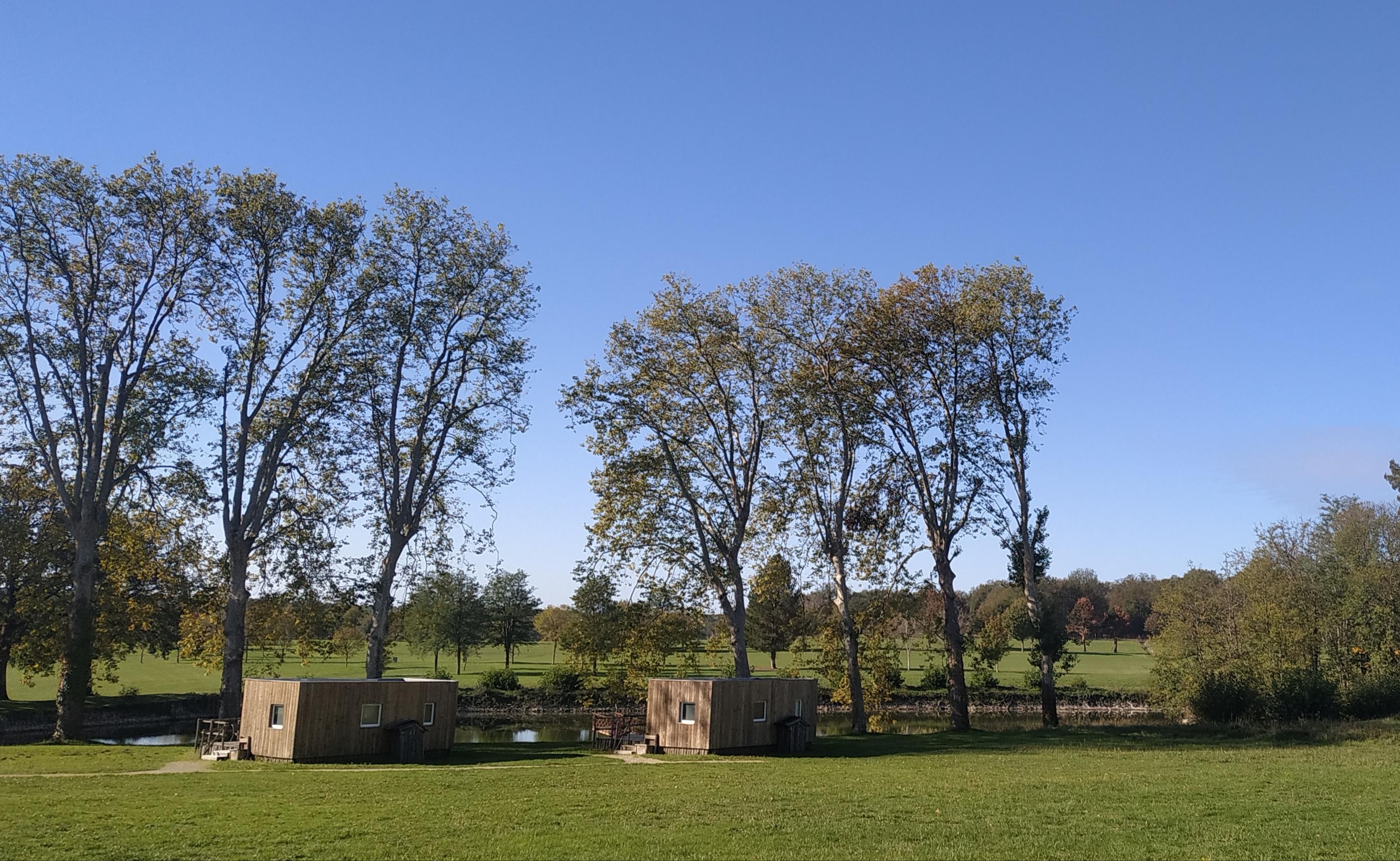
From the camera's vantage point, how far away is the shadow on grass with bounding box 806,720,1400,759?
87.8 feet

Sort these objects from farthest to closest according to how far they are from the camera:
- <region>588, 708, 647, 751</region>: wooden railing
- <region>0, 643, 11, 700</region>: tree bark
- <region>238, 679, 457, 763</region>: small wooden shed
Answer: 1. <region>0, 643, 11, 700</region>: tree bark
2. <region>588, 708, 647, 751</region>: wooden railing
3. <region>238, 679, 457, 763</region>: small wooden shed

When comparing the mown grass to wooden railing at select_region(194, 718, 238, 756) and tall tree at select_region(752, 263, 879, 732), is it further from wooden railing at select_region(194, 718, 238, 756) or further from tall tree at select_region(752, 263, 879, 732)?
tall tree at select_region(752, 263, 879, 732)

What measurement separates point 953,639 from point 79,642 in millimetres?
29110

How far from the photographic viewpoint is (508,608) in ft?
241

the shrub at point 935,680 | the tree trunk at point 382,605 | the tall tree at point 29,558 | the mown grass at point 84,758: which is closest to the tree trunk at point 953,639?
the tree trunk at point 382,605

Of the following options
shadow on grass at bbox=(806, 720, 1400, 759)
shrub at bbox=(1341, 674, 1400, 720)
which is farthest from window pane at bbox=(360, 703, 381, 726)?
shrub at bbox=(1341, 674, 1400, 720)

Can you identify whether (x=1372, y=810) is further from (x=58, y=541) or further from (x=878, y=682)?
(x=58, y=541)

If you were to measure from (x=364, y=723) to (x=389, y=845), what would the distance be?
15052 mm

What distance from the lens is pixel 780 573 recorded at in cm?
3619

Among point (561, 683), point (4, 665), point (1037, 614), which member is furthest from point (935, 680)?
point (4, 665)

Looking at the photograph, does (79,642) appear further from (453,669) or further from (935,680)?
(453,669)

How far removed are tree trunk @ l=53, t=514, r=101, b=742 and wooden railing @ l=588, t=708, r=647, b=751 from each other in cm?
1579

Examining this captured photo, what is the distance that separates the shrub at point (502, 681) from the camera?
5891cm

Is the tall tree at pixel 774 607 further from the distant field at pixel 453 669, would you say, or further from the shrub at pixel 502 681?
the shrub at pixel 502 681
